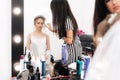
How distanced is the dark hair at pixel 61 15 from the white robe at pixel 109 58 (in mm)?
754

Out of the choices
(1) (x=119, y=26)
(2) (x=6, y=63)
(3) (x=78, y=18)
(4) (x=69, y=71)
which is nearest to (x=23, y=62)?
(2) (x=6, y=63)

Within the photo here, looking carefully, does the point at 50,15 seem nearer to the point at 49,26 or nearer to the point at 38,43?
the point at 49,26

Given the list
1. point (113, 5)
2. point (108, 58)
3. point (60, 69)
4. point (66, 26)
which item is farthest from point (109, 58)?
point (60, 69)

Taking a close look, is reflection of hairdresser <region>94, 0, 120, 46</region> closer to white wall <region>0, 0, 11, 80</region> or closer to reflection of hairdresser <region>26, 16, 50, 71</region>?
reflection of hairdresser <region>26, 16, 50, 71</region>

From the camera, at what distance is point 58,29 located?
1.39 meters

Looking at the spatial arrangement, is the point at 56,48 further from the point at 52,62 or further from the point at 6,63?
the point at 6,63

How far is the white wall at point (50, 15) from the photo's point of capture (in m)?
1.34

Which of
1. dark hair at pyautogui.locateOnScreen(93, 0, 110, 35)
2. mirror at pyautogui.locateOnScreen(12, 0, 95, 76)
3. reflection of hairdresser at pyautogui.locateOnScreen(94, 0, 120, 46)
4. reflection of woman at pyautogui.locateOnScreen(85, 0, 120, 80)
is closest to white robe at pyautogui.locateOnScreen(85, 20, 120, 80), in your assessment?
reflection of woman at pyautogui.locateOnScreen(85, 0, 120, 80)

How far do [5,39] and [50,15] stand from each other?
44 cm

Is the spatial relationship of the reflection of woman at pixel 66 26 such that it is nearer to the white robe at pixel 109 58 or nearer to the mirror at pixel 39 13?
the mirror at pixel 39 13

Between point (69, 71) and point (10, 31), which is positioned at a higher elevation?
point (10, 31)

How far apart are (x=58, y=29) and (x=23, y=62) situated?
410 mm

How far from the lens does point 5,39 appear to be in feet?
5.14

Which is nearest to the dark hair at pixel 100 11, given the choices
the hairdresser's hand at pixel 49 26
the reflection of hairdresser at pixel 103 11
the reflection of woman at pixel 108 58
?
the reflection of hairdresser at pixel 103 11
